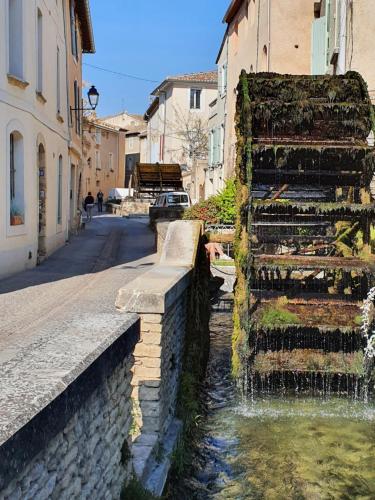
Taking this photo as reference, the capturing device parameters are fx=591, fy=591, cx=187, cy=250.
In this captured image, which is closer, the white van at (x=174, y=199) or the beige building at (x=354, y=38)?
the beige building at (x=354, y=38)

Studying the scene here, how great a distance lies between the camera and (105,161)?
153ft

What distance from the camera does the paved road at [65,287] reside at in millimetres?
5495

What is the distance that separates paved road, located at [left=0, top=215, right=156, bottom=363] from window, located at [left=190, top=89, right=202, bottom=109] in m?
23.8

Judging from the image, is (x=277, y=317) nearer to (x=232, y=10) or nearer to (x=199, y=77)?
(x=232, y=10)

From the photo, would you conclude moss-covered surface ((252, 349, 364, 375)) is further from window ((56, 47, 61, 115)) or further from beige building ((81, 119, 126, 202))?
beige building ((81, 119, 126, 202))

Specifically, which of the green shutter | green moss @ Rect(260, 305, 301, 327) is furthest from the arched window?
the green shutter

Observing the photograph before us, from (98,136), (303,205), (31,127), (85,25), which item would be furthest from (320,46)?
(98,136)

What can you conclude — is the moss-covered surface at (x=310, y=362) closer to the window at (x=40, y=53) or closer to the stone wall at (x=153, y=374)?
the stone wall at (x=153, y=374)

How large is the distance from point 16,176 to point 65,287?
8.58ft

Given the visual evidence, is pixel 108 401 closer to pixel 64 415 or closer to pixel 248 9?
pixel 64 415

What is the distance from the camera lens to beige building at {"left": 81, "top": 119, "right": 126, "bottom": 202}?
43562 mm

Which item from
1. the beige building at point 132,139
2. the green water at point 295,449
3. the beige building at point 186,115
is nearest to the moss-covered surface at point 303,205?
the green water at point 295,449

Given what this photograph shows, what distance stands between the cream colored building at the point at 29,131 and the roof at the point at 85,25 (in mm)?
4647

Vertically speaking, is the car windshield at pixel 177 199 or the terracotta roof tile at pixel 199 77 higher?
the terracotta roof tile at pixel 199 77
